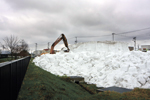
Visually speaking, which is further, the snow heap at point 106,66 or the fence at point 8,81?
the snow heap at point 106,66

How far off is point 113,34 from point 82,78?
28179mm

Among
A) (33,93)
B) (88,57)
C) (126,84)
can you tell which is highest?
(88,57)

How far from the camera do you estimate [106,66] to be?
13.4 meters

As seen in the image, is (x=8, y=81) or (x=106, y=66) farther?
(x=106, y=66)

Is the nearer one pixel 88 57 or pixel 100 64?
pixel 100 64

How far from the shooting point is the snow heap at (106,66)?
1051 cm

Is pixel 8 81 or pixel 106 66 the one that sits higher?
pixel 8 81

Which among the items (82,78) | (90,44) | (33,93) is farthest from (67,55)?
(33,93)

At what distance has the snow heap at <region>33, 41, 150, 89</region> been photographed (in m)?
10.5

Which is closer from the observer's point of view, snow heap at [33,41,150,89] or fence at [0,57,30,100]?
fence at [0,57,30,100]

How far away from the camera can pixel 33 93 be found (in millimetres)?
5449

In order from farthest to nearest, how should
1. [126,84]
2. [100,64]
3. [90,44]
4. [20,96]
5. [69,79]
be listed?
[90,44] → [100,64] → [69,79] → [126,84] → [20,96]

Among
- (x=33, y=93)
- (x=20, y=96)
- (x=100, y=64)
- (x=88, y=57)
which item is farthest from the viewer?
(x=88, y=57)

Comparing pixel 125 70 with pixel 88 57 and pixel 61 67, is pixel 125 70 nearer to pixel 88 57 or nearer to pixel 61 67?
pixel 88 57
